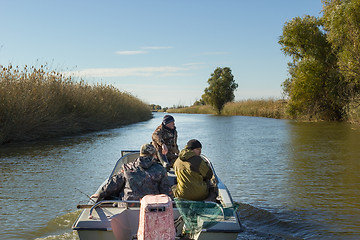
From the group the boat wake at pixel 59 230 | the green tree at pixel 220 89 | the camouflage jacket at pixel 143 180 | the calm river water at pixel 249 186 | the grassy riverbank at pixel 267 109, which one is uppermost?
the green tree at pixel 220 89

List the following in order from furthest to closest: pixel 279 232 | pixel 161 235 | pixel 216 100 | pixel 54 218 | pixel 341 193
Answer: pixel 216 100 → pixel 341 193 → pixel 54 218 → pixel 279 232 → pixel 161 235

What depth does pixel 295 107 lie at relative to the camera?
34.2 m

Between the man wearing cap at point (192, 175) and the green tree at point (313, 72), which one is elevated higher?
the green tree at point (313, 72)

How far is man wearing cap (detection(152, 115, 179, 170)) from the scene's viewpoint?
25.9 feet

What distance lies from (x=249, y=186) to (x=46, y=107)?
13.1 meters

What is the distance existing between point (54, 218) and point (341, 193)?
591 centimetres

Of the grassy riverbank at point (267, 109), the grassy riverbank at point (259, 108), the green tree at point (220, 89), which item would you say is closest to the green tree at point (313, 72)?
the grassy riverbank at point (267, 109)

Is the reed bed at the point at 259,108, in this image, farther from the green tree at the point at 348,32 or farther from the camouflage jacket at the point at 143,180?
the camouflage jacket at the point at 143,180

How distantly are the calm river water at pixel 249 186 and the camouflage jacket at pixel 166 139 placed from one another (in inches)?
64.6

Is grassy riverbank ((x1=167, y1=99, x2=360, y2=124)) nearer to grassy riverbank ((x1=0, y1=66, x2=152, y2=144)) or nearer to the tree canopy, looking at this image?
the tree canopy

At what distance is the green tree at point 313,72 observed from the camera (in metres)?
31.7

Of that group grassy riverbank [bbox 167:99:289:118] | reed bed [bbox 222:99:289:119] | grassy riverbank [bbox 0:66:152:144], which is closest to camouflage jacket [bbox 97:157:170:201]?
grassy riverbank [bbox 0:66:152:144]

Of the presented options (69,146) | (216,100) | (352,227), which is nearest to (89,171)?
(69,146)

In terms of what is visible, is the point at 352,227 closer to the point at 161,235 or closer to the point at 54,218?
the point at 161,235
